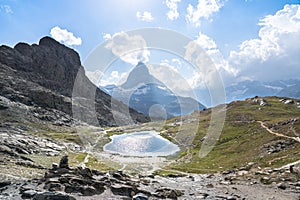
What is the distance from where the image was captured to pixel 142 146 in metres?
169

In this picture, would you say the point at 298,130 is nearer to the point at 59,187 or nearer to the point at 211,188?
the point at 211,188

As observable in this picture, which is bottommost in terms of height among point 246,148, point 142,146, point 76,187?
point 76,187

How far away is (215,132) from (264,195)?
11155 cm

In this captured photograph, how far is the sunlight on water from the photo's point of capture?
5799 inches

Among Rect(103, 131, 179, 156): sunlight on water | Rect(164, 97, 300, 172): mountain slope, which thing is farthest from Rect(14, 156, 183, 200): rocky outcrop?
Rect(103, 131, 179, 156): sunlight on water

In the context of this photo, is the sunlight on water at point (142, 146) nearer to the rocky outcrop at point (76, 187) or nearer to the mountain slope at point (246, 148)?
the mountain slope at point (246, 148)

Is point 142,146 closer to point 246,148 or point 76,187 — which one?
point 246,148

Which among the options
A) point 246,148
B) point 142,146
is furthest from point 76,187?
point 142,146

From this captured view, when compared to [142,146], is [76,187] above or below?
below

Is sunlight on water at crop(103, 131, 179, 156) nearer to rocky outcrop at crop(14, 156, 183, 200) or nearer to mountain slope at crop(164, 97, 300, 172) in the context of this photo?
mountain slope at crop(164, 97, 300, 172)

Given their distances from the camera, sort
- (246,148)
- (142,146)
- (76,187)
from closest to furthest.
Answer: (76,187), (246,148), (142,146)

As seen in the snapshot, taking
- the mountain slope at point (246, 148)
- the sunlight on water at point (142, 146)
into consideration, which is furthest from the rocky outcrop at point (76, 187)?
the sunlight on water at point (142, 146)

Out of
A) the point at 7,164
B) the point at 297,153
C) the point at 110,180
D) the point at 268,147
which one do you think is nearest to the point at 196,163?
the point at 268,147

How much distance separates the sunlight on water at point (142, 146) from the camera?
147 metres
